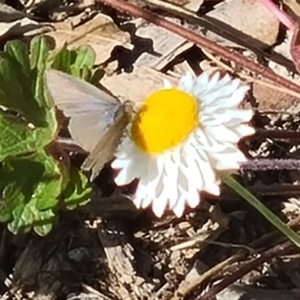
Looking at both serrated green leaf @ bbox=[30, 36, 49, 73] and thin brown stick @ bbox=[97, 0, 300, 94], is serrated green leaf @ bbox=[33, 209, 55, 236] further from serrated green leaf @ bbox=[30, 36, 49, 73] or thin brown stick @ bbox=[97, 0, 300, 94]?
thin brown stick @ bbox=[97, 0, 300, 94]

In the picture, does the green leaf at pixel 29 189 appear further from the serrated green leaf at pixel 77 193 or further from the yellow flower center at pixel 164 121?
the yellow flower center at pixel 164 121

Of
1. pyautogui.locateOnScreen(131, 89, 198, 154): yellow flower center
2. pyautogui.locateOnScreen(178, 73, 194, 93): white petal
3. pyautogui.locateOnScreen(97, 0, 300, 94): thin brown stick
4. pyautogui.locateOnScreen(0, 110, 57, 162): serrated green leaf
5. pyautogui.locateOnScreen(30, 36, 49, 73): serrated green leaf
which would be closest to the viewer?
pyautogui.locateOnScreen(131, 89, 198, 154): yellow flower center

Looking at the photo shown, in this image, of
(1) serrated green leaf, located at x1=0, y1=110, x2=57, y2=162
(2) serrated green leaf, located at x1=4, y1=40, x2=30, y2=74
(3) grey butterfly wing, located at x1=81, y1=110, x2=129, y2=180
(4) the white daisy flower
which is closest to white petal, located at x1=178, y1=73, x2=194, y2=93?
(4) the white daisy flower

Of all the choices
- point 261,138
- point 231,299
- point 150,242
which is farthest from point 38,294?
point 261,138

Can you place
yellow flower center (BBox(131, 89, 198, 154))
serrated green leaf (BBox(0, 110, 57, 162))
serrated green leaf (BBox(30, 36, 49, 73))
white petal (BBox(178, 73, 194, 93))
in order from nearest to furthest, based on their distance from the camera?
1. yellow flower center (BBox(131, 89, 198, 154))
2. white petal (BBox(178, 73, 194, 93))
3. serrated green leaf (BBox(0, 110, 57, 162))
4. serrated green leaf (BBox(30, 36, 49, 73))

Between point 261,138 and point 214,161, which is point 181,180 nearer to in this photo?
point 214,161

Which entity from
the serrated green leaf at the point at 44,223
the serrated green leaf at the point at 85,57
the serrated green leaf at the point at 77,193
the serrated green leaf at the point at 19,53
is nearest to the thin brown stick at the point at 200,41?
the serrated green leaf at the point at 85,57
